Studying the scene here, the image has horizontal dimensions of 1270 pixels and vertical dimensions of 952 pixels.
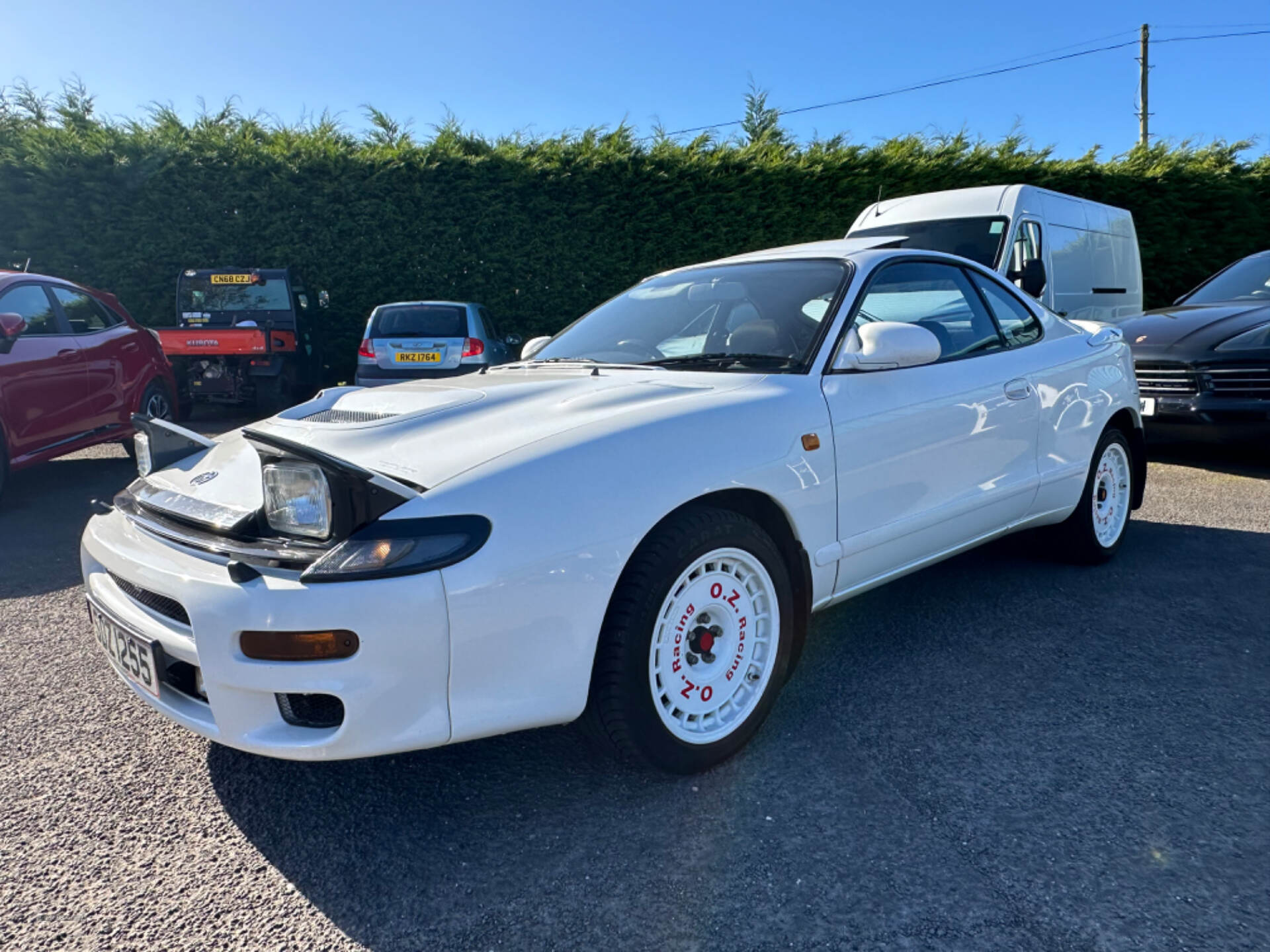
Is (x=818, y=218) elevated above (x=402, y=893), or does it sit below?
above

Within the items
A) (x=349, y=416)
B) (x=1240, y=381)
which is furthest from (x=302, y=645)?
(x=1240, y=381)

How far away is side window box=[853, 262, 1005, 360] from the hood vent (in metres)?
1.69

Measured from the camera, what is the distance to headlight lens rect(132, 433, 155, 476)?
9.43 feet

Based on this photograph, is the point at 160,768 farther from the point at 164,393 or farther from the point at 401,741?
the point at 164,393

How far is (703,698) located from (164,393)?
22.6 feet

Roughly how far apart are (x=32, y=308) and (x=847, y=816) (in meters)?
6.60

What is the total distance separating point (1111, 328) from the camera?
458 cm

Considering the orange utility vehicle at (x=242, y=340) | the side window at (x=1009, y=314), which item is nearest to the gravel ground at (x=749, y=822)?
the side window at (x=1009, y=314)

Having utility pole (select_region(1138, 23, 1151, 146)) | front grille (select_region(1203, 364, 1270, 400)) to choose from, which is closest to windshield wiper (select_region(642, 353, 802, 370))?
front grille (select_region(1203, 364, 1270, 400))

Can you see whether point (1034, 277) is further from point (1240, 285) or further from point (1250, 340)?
point (1240, 285)

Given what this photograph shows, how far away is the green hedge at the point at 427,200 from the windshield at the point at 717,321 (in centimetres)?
991

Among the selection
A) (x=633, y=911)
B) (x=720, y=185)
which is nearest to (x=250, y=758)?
(x=633, y=911)

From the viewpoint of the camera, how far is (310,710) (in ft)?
6.82

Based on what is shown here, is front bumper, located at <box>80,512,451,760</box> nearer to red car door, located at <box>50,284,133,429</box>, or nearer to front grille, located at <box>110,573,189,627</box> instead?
front grille, located at <box>110,573,189,627</box>
